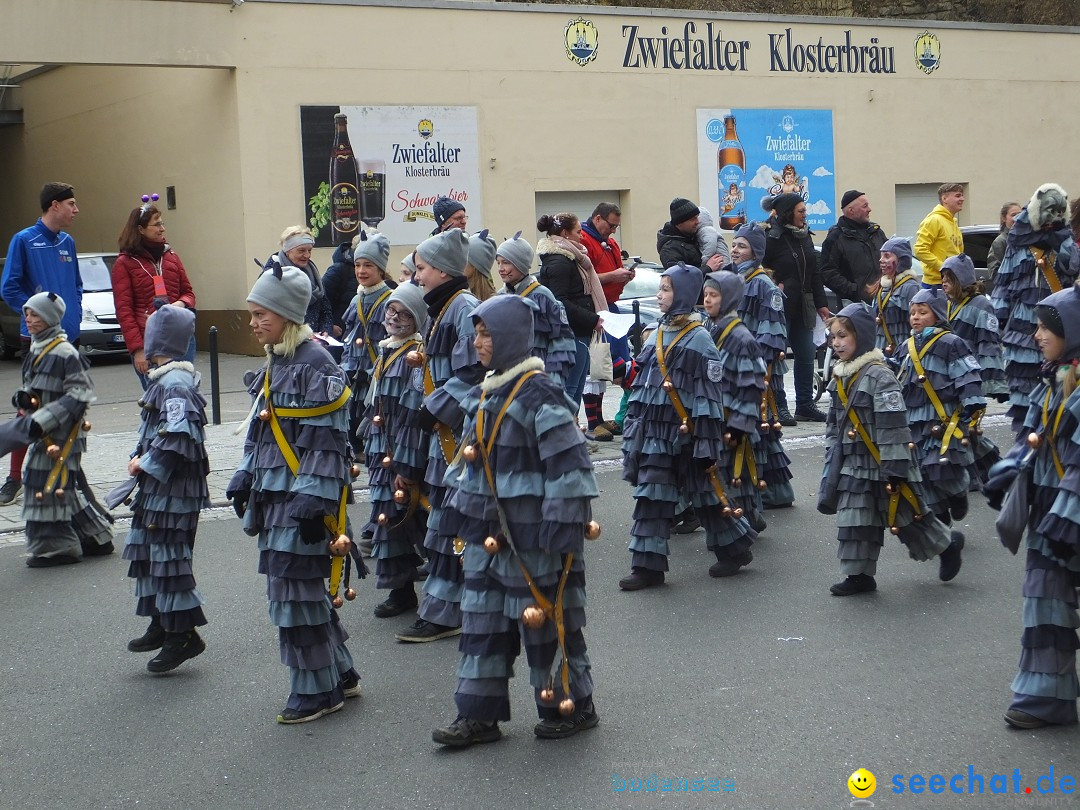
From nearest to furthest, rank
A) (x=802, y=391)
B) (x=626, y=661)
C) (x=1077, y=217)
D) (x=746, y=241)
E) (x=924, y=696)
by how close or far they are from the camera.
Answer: (x=924, y=696)
(x=626, y=661)
(x=1077, y=217)
(x=746, y=241)
(x=802, y=391)

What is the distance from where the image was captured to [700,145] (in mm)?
24906

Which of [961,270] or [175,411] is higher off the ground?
[961,270]

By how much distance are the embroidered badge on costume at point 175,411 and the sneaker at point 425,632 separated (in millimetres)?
1569

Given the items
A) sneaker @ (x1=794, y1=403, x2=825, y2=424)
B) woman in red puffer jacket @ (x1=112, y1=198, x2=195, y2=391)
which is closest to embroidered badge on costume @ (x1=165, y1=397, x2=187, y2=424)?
woman in red puffer jacket @ (x1=112, y1=198, x2=195, y2=391)

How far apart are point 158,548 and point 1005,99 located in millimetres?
25456

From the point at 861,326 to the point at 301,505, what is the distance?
3.54 metres

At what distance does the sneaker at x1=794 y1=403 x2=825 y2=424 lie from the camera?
14.1 metres

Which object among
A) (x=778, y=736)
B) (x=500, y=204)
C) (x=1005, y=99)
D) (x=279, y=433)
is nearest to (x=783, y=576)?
(x=778, y=736)

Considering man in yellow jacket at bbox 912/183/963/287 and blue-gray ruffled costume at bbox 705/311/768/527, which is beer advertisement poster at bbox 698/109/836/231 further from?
blue-gray ruffled costume at bbox 705/311/768/527

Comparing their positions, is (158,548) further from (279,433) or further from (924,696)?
(924,696)

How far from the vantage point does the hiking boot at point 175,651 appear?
21.7ft

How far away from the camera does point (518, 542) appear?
5379 millimetres

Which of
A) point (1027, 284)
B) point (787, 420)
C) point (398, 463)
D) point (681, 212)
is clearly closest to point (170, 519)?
point (398, 463)

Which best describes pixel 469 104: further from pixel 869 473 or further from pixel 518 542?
pixel 518 542
